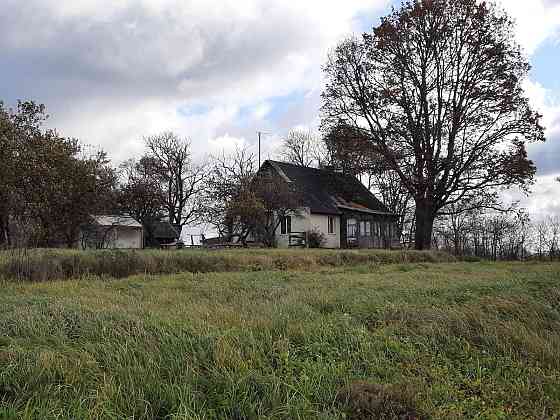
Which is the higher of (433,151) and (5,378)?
(433,151)

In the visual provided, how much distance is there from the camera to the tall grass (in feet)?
34.0

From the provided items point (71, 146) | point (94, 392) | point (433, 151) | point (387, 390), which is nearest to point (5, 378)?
point (94, 392)

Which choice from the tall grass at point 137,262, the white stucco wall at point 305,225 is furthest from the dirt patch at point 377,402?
the white stucco wall at point 305,225

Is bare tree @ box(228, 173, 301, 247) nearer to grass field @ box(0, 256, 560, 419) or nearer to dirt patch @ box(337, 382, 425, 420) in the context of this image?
grass field @ box(0, 256, 560, 419)

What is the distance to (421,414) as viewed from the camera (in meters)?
3.72

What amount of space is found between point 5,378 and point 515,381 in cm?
441

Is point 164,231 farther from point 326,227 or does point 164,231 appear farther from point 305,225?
point 326,227

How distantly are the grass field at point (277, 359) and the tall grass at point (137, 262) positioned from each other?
420cm

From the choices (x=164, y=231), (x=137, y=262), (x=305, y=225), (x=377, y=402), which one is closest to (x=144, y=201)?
(x=164, y=231)

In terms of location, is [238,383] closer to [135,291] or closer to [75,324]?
[75,324]

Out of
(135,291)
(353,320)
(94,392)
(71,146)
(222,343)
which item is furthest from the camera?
(71,146)

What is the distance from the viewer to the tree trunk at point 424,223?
27.4m

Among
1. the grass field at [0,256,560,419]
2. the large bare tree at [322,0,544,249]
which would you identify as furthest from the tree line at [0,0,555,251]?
the grass field at [0,256,560,419]

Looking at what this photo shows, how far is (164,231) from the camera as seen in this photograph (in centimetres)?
3800
